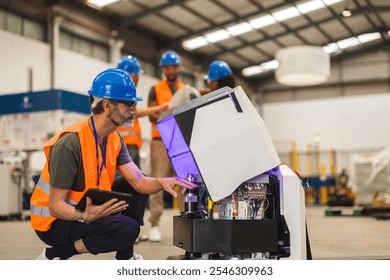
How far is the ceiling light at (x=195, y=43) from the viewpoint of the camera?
1400 cm

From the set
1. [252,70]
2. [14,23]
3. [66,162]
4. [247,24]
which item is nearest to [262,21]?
[247,24]

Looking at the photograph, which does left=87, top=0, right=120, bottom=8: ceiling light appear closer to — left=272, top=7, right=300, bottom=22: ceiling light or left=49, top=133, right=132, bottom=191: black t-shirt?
left=272, top=7, right=300, bottom=22: ceiling light

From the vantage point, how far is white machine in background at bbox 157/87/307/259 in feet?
6.36

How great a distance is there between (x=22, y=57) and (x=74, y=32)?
1.76 m

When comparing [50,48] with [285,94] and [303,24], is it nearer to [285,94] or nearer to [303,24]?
[303,24]

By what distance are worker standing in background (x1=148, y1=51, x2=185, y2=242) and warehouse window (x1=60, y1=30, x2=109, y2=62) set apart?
7.23m

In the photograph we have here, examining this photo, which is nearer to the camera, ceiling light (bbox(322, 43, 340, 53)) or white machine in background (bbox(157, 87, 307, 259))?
white machine in background (bbox(157, 87, 307, 259))

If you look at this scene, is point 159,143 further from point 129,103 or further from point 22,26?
point 22,26

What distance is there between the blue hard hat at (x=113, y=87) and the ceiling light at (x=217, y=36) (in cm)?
1165

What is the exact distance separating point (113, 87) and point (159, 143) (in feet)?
6.52

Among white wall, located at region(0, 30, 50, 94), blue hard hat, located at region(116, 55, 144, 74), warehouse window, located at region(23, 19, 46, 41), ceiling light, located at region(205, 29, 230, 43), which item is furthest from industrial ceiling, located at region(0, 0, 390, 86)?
blue hard hat, located at region(116, 55, 144, 74)

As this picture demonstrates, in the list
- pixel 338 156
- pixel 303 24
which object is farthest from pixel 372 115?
pixel 303 24

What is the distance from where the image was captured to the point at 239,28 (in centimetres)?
1355

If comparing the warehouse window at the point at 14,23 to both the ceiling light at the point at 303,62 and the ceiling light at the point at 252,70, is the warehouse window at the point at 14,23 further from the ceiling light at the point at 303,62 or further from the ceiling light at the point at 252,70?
the ceiling light at the point at 252,70
